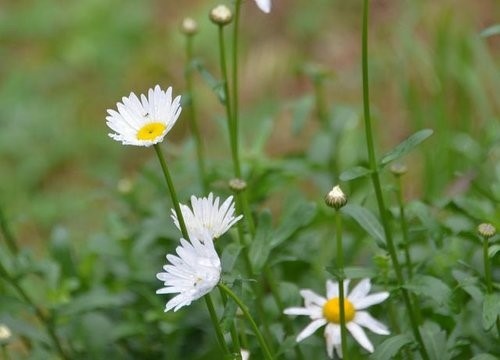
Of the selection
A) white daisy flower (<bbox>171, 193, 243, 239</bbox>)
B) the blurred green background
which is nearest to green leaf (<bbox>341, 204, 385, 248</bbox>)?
white daisy flower (<bbox>171, 193, 243, 239</bbox>)

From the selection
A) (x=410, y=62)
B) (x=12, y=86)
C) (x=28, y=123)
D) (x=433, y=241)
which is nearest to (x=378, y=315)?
(x=433, y=241)

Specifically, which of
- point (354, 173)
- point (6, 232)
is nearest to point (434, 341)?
point (354, 173)

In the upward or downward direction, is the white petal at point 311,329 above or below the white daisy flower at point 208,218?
below

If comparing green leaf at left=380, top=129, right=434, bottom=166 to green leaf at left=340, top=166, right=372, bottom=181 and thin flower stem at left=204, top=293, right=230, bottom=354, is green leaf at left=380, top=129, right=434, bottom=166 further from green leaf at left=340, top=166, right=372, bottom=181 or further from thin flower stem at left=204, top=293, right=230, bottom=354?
thin flower stem at left=204, top=293, right=230, bottom=354

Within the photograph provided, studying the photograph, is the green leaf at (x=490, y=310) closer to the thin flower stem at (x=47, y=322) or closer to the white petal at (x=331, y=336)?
the white petal at (x=331, y=336)

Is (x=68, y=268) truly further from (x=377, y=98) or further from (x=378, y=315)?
(x=377, y=98)

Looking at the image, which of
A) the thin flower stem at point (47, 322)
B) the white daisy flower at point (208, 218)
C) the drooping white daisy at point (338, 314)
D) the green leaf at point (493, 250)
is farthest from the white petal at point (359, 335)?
the thin flower stem at point (47, 322)
